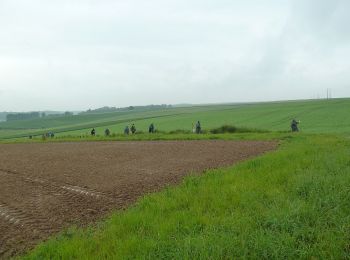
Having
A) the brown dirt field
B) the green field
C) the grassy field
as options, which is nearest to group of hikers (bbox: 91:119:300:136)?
the grassy field

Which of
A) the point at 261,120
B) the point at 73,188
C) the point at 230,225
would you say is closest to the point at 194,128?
the point at 261,120

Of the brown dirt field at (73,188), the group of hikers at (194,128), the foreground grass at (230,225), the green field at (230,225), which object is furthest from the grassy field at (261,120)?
the green field at (230,225)

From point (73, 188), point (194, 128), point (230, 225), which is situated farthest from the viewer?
point (194, 128)

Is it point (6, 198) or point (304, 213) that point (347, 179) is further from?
point (6, 198)

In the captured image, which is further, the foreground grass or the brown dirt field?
the brown dirt field

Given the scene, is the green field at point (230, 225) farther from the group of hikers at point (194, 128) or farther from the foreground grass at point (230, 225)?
the group of hikers at point (194, 128)

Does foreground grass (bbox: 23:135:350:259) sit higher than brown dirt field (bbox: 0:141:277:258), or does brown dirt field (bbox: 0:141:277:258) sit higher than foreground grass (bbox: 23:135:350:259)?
foreground grass (bbox: 23:135:350:259)

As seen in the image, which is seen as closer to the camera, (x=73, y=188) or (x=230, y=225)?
(x=230, y=225)

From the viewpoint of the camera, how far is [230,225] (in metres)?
6.33

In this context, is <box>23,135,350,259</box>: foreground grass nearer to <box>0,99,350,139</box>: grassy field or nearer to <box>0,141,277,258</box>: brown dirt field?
<box>0,141,277,258</box>: brown dirt field

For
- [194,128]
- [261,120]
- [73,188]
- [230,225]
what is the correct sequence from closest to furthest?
[230,225] < [73,188] < [194,128] < [261,120]

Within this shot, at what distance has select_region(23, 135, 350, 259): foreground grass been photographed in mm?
5344

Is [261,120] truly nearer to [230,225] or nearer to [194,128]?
[194,128]

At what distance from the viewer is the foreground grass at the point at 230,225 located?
210 inches
